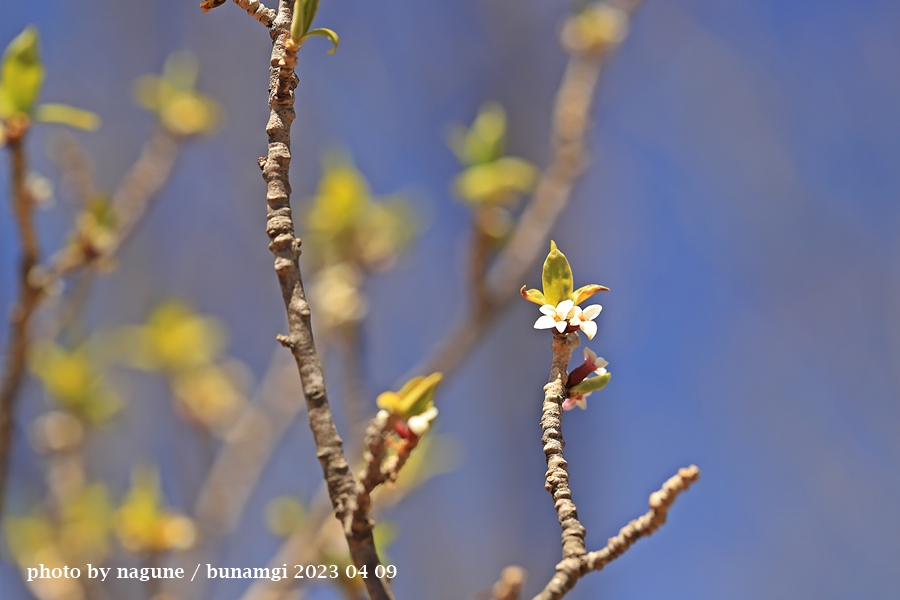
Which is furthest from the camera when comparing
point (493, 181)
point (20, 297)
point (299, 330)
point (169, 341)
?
point (169, 341)

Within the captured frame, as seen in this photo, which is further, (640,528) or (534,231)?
(534,231)

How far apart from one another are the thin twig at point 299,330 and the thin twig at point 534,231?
969mm

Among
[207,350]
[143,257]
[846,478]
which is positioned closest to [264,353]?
[143,257]

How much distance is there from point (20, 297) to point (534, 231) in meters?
1.02

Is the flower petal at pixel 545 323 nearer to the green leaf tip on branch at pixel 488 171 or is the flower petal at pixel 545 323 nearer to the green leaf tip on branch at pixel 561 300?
the green leaf tip on branch at pixel 561 300

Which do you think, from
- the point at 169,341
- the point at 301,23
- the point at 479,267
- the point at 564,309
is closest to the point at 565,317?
the point at 564,309

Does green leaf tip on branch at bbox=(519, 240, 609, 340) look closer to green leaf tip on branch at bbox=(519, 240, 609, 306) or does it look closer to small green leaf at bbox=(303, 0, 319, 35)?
green leaf tip on branch at bbox=(519, 240, 609, 306)

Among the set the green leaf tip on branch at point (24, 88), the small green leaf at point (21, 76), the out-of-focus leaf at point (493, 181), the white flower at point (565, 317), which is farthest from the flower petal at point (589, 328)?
the out-of-focus leaf at point (493, 181)

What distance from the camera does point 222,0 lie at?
25.0 inches

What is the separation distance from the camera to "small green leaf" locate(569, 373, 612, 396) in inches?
23.2

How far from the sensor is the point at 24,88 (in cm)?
97

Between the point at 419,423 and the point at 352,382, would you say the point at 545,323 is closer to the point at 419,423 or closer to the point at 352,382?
the point at 419,423

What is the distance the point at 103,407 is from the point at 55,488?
217 mm

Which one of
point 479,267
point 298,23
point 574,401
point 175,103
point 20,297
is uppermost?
point 175,103
